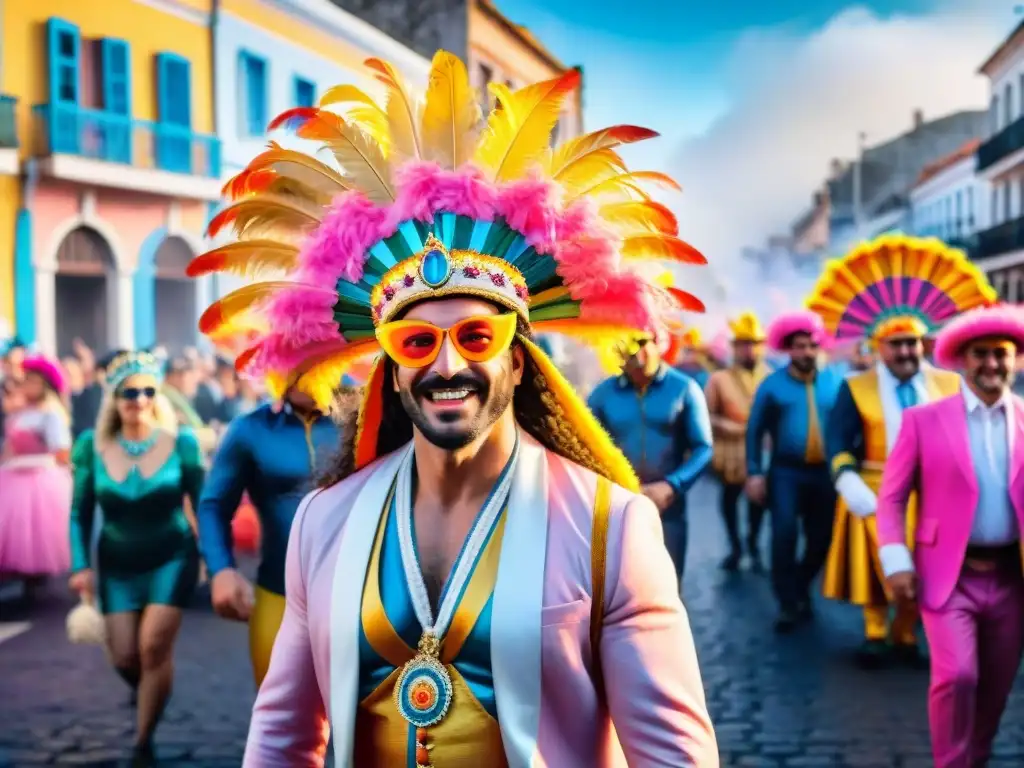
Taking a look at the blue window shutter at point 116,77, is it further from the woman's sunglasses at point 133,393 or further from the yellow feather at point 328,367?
the yellow feather at point 328,367

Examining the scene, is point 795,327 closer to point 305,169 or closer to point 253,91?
point 305,169

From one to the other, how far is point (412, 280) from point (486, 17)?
19827mm

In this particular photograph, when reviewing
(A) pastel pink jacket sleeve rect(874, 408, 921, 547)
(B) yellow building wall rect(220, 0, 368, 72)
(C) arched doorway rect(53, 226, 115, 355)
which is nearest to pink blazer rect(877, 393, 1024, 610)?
(A) pastel pink jacket sleeve rect(874, 408, 921, 547)

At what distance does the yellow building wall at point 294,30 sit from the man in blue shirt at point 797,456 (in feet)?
31.7

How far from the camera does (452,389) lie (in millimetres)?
2512

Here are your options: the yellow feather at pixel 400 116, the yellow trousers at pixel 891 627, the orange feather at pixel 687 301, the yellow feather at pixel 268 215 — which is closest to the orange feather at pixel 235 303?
the yellow feather at pixel 268 215

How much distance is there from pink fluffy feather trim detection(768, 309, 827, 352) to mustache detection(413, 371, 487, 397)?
253 inches

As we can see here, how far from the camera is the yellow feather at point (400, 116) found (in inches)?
111

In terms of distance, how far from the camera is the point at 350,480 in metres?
2.79

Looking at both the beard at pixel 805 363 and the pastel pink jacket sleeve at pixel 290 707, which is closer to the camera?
the pastel pink jacket sleeve at pixel 290 707

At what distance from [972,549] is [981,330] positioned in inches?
33.9

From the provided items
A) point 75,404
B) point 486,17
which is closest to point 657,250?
point 75,404

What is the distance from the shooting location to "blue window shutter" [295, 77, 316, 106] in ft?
57.3

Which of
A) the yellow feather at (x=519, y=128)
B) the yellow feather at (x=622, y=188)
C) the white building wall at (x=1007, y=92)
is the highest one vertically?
the white building wall at (x=1007, y=92)
